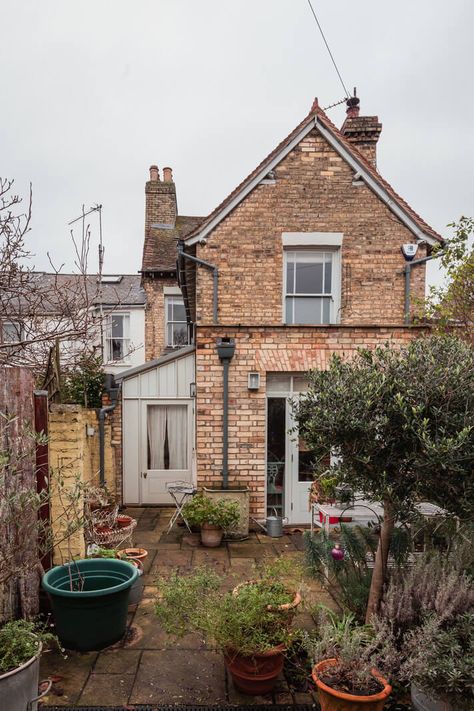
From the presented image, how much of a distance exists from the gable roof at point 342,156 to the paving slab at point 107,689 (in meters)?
6.52

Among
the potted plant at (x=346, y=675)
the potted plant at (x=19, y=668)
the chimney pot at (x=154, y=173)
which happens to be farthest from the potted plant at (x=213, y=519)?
the chimney pot at (x=154, y=173)

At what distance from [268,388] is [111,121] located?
18.8 feet

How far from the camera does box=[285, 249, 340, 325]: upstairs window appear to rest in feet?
26.9

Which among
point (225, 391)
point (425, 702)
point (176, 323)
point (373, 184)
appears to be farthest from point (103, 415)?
point (176, 323)

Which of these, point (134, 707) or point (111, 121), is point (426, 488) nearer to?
point (134, 707)

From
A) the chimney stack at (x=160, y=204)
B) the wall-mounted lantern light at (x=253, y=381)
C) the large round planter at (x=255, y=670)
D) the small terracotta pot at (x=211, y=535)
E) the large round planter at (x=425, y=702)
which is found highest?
the chimney stack at (x=160, y=204)

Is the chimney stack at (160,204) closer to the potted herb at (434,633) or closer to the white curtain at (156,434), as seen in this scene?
the white curtain at (156,434)

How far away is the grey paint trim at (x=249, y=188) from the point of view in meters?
7.91

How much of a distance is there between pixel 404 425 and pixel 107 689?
316 centimetres

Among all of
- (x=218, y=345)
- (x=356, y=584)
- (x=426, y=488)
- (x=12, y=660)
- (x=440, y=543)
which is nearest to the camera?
(x=12, y=660)

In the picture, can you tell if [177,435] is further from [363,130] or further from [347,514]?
[363,130]

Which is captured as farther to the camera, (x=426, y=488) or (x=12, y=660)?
(x=426, y=488)

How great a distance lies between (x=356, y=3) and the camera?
5785 mm

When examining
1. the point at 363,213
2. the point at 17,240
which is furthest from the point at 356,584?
the point at 363,213
